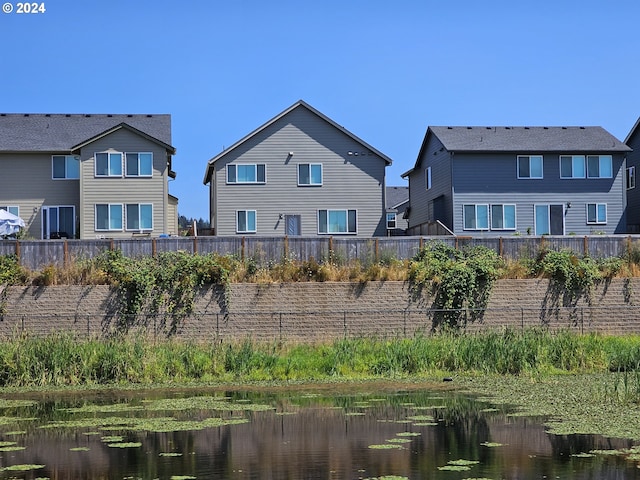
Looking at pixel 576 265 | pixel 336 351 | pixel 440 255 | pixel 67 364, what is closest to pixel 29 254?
pixel 67 364

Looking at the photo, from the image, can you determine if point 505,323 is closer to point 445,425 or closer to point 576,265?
point 576,265

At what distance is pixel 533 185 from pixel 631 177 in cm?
952

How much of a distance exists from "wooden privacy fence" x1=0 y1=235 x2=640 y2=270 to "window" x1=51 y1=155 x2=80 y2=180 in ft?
44.4

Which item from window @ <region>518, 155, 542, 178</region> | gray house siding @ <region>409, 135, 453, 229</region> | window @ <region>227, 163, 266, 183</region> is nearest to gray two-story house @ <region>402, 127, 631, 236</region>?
window @ <region>518, 155, 542, 178</region>

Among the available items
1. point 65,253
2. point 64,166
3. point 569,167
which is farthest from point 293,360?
point 569,167

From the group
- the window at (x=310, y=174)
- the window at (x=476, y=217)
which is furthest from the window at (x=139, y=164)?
the window at (x=476, y=217)

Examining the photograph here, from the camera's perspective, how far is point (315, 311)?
40.8 metres

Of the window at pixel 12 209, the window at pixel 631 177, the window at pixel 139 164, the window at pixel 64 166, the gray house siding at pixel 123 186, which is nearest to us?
the gray house siding at pixel 123 186

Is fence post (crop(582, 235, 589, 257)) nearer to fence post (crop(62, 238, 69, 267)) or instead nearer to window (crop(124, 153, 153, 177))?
fence post (crop(62, 238, 69, 267))

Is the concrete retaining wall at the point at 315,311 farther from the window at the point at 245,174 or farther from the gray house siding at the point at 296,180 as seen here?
the window at the point at 245,174

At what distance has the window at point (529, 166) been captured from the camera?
58.1 m

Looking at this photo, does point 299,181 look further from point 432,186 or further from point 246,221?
point 432,186

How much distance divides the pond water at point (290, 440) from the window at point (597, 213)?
31990 millimetres

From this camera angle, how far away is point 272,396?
97.7ft
